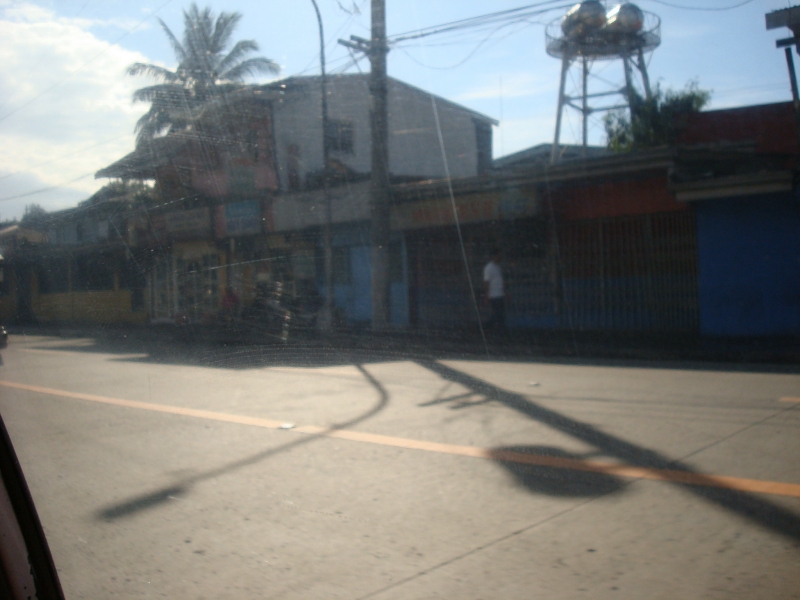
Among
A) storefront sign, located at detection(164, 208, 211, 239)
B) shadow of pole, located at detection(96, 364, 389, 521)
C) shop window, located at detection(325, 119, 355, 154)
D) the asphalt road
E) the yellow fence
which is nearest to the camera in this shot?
the asphalt road

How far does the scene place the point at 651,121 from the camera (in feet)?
50.1

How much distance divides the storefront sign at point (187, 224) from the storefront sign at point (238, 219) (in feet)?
0.72

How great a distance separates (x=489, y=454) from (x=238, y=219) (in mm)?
5105

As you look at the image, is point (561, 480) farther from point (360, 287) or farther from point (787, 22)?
point (360, 287)

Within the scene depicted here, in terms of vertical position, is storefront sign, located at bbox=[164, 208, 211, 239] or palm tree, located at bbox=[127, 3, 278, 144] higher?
palm tree, located at bbox=[127, 3, 278, 144]

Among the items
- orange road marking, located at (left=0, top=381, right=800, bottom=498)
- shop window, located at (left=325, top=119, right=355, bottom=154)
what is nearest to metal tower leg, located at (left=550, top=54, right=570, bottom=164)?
shop window, located at (left=325, top=119, right=355, bottom=154)

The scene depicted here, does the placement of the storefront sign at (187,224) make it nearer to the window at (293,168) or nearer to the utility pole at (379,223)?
the window at (293,168)

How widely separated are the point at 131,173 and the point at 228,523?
3176 millimetres

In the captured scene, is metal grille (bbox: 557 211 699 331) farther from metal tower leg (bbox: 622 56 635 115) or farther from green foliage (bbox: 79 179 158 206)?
green foliage (bbox: 79 179 158 206)

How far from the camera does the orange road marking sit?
4.03m

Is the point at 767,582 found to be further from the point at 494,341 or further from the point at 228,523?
the point at 494,341

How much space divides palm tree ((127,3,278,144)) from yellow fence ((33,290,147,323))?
1.32m

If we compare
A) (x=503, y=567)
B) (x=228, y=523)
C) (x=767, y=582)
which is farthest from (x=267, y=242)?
(x=767, y=582)

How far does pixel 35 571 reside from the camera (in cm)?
174
